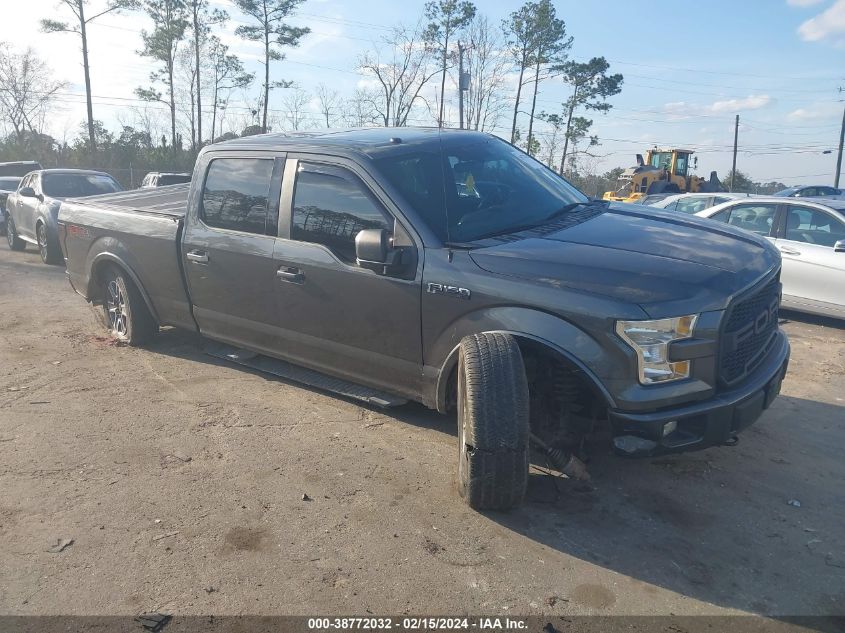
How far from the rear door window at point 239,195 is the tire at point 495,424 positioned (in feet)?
6.85

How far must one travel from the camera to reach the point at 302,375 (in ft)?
17.0

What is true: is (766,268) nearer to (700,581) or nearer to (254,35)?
(700,581)

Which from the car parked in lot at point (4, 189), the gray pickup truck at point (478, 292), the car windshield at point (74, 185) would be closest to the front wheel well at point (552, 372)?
the gray pickup truck at point (478, 292)

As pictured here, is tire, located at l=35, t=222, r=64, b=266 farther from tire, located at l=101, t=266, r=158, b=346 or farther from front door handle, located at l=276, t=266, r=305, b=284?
front door handle, located at l=276, t=266, r=305, b=284

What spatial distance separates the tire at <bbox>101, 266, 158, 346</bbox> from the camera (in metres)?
6.31

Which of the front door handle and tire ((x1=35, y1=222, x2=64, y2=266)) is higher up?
the front door handle

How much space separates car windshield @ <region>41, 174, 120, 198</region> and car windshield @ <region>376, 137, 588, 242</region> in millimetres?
10112

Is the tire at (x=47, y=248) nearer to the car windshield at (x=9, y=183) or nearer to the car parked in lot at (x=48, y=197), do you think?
the car parked in lot at (x=48, y=197)

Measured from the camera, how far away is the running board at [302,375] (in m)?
4.52

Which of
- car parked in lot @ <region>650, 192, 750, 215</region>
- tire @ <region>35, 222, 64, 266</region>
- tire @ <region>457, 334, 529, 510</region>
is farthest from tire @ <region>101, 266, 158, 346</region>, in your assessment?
car parked in lot @ <region>650, 192, 750, 215</region>

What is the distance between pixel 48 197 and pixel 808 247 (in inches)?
469

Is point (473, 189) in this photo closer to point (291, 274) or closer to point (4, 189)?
point (291, 274)

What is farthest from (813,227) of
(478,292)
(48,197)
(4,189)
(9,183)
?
(9,183)

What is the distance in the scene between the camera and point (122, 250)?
20.2ft
